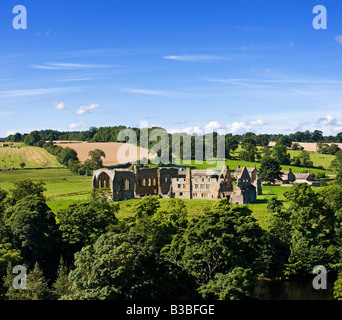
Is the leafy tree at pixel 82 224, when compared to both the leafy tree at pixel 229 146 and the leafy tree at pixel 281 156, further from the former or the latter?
the leafy tree at pixel 229 146

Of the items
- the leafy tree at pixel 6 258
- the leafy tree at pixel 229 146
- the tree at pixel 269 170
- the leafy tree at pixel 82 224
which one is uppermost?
the leafy tree at pixel 229 146

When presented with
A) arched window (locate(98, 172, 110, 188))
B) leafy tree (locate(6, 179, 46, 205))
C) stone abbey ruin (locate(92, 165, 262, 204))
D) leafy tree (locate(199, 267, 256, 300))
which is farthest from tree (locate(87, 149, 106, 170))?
leafy tree (locate(199, 267, 256, 300))

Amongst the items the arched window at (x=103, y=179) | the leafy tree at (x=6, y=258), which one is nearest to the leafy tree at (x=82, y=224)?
the leafy tree at (x=6, y=258)

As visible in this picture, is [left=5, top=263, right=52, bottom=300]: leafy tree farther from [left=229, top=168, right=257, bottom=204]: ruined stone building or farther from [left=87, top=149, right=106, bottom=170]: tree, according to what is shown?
[left=87, top=149, right=106, bottom=170]: tree

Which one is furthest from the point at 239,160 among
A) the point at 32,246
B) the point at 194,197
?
the point at 32,246

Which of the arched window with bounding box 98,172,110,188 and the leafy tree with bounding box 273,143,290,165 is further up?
the leafy tree with bounding box 273,143,290,165
